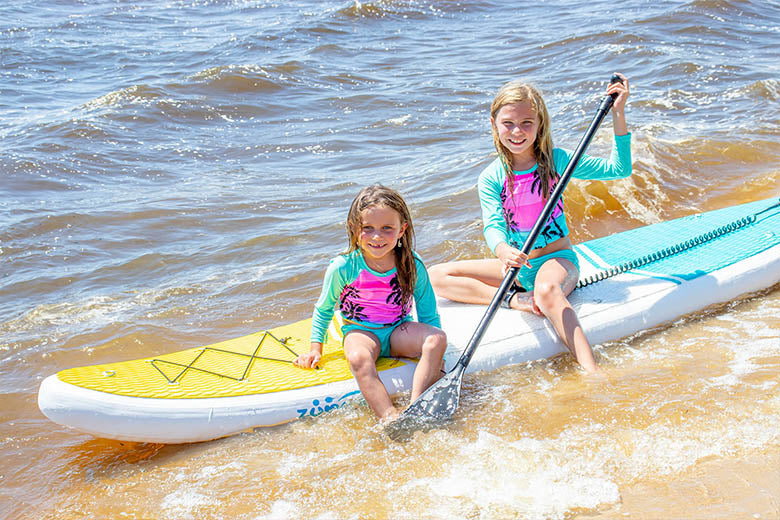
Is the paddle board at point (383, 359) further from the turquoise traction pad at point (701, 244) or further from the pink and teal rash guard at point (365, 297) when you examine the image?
the pink and teal rash guard at point (365, 297)

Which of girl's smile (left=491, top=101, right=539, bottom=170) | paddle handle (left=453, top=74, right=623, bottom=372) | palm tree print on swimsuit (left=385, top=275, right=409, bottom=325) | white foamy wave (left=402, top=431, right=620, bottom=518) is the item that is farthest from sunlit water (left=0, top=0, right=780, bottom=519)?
girl's smile (left=491, top=101, right=539, bottom=170)

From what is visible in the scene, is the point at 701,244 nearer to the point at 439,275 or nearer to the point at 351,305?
the point at 439,275

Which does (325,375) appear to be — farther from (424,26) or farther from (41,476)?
(424,26)

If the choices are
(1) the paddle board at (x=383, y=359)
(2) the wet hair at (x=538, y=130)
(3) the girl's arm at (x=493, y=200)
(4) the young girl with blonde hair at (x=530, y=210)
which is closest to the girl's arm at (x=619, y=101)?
(4) the young girl with blonde hair at (x=530, y=210)

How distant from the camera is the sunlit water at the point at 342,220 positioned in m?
2.70

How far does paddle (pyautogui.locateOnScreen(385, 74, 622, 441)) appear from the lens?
9.89 ft

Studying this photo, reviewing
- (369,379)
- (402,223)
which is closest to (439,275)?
(402,223)

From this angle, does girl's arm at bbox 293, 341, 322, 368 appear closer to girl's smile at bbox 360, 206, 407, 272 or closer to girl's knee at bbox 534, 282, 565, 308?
girl's smile at bbox 360, 206, 407, 272

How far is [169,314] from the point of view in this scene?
474 centimetres

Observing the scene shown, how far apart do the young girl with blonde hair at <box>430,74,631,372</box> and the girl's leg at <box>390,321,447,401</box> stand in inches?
19.1

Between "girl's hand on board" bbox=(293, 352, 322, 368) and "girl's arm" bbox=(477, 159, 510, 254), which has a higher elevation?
"girl's arm" bbox=(477, 159, 510, 254)

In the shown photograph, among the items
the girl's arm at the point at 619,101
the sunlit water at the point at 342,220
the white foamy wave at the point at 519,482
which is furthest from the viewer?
the girl's arm at the point at 619,101

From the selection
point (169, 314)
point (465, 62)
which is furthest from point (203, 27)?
point (169, 314)

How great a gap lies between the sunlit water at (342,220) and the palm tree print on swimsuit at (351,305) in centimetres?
43
